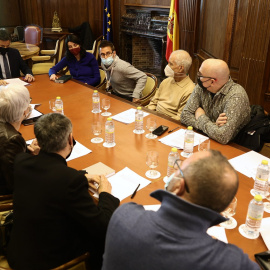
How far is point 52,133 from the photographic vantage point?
1.57 m

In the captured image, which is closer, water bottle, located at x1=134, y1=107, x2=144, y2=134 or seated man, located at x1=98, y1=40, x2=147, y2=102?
water bottle, located at x1=134, y1=107, x2=144, y2=134

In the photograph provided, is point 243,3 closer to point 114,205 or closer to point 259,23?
point 259,23

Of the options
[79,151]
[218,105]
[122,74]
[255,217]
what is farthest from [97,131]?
[122,74]

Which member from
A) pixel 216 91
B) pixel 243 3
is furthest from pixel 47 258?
pixel 243 3

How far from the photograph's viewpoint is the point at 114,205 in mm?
1619

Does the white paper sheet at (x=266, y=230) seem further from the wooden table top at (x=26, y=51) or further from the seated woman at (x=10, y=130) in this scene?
the wooden table top at (x=26, y=51)

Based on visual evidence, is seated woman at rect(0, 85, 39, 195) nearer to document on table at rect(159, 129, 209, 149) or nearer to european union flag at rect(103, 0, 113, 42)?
document on table at rect(159, 129, 209, 149)

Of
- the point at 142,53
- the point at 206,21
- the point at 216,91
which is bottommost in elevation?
the point at 142,53

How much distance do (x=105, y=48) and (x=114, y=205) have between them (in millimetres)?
2591

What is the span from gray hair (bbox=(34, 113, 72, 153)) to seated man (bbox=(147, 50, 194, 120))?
173 cm

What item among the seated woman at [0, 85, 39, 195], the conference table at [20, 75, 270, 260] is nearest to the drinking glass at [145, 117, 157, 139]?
the conference table at [20, 75, 270, 260]

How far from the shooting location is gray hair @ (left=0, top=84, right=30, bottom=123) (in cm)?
201

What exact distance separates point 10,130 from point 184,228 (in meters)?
1.38

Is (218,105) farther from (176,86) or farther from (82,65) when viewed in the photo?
(82,65)
